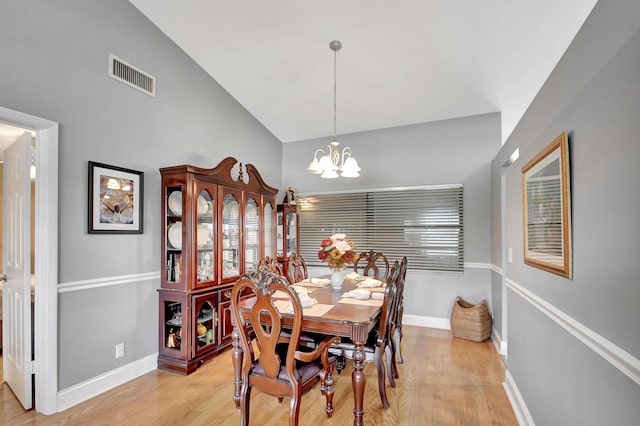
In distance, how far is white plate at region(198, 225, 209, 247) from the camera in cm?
318

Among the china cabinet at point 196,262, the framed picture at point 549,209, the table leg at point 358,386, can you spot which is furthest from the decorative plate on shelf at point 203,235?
the framed picture at point 549,209

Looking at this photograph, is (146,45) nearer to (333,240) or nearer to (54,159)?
(54,159)

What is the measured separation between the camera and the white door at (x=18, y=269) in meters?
2.36

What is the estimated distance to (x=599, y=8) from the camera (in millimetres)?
1291

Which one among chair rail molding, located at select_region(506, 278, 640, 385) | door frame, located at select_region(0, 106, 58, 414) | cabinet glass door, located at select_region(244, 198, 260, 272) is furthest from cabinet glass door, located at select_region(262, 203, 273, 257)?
chair rail molding, located at select_region(506, 278, 640, 385)

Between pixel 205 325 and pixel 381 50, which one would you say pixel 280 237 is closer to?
pixel 205 325

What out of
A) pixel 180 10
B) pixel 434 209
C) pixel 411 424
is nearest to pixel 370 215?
pixel 434 209

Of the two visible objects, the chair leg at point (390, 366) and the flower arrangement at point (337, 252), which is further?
the flower arrangement at point (337, 252)

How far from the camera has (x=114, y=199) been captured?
9.20ft

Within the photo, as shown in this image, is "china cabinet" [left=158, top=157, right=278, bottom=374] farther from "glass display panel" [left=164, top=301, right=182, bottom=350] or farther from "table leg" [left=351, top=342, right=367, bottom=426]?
"table leg" [left=351, top=342, right=367, bottom=426]

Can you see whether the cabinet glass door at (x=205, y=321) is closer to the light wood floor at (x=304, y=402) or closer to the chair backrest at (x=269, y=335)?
the light wood floor at (x=304, y=402)

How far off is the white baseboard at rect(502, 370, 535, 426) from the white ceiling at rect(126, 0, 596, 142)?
262cm

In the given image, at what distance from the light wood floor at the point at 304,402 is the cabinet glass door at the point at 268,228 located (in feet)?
5.38

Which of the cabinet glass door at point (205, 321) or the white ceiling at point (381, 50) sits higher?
the white ceiling at point (381, 50)
